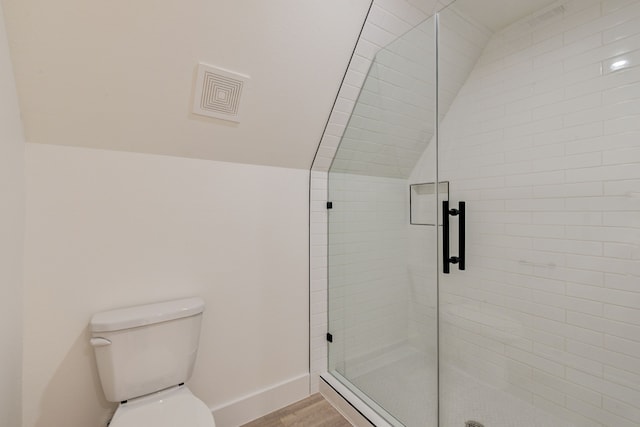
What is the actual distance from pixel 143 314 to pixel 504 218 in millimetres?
1879

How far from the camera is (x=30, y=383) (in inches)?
44.1

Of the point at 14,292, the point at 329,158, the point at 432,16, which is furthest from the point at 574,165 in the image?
the point at 14,292

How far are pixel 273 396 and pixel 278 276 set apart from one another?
719 mm

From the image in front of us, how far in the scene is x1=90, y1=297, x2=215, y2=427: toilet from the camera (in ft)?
3.51

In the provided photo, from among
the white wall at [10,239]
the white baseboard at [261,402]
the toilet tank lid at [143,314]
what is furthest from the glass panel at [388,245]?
the white wall at [10,239]

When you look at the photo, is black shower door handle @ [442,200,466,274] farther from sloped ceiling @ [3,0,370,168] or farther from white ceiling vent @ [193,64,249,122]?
white ceiling vent @ [193,64,249,122]

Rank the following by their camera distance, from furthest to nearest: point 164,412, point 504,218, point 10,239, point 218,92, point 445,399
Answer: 1. point 504,218
2. point 445,399
3. point 218,92
4. point 164,412
5. point 10,239

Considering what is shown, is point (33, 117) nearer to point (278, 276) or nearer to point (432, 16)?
point (278, 276)

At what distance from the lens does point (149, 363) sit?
1.18 meters

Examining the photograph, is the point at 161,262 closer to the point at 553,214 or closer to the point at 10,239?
the point at 10,239

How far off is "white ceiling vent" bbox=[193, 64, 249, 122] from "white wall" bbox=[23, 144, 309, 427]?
278 millimetres

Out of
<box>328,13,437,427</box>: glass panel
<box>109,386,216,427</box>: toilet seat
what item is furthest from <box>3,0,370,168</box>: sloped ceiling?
<box>109,386,216,427</box>: toilet seat

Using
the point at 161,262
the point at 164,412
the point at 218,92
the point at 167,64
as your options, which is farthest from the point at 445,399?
the point at 167,64

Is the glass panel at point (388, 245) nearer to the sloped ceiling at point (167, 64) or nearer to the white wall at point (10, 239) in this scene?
the sloped ceiling at point (167, 64)
